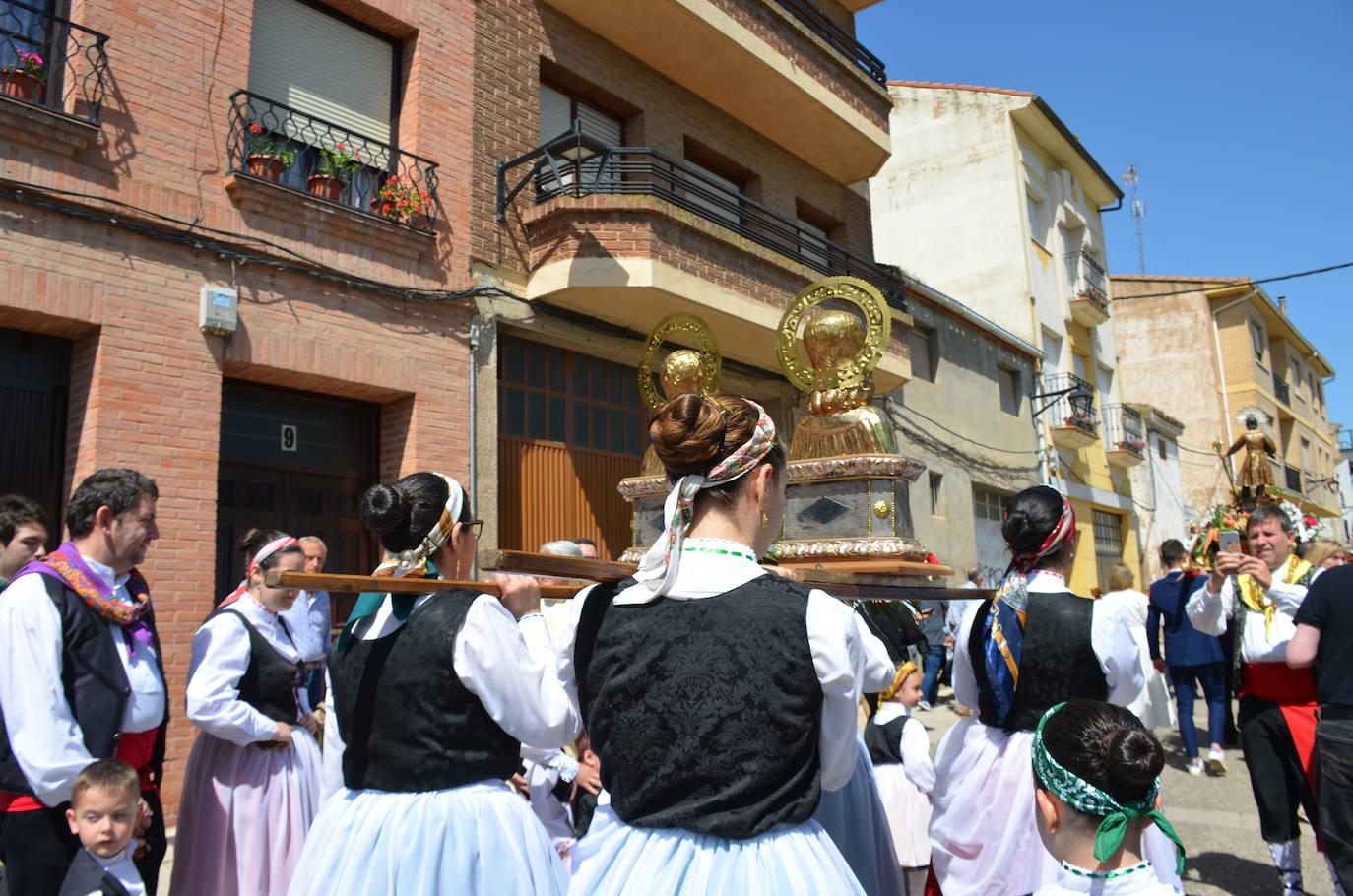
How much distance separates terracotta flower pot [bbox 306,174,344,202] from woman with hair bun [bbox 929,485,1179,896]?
6.52m

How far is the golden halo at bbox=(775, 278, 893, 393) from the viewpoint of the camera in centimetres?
482

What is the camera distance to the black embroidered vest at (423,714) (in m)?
2.54

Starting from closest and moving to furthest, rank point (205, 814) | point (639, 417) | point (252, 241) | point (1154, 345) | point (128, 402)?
point (205, 814) → point (128, 402) → point (252, 241) → point (639, 417) → point (1154, 345)

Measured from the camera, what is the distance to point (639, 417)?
35.7 ft

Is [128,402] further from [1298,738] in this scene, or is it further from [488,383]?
[1298,738]

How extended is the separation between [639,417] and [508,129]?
11.0 ft

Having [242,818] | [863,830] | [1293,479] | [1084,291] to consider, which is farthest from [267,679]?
[1293,479]

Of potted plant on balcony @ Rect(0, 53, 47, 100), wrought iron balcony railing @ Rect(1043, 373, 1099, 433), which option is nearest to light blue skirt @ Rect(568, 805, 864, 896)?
→ potted plant on balcony @ Rect(0, 53, 47, 100)

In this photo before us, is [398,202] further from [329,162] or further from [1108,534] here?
[1108,534]

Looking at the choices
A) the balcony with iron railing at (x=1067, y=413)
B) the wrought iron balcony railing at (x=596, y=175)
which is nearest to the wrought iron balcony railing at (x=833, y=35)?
the wrought iron balcony railing at (x=596, y=175)

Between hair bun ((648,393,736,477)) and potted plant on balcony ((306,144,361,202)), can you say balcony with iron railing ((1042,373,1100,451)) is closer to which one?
potted plant on balcony ((306,144,361,202))

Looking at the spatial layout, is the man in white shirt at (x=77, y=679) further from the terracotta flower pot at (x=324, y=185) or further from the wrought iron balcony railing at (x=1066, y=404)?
the wrought iron balcony railing at (x=1066, y=404)

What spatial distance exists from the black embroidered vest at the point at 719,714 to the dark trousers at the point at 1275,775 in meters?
3.59

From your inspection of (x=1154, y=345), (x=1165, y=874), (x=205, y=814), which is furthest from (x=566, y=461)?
(x=1154, y=345)
